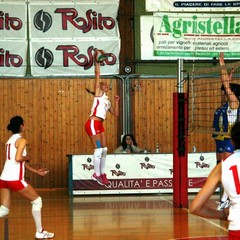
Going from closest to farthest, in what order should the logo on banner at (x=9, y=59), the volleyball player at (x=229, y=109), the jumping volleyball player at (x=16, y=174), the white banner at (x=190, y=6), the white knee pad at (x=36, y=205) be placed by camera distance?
the jumping volleyball player at (x=16, y=174)
the white knee pad at (x=36, y=205)
the volleyball player at (x=229, y=109)
the logo on banner at (x=9, y=59)
the white banner at (x=190, y=6)

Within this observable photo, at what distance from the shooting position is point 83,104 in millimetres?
20891

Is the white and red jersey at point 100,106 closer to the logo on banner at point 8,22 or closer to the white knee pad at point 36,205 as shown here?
the white knee pad at point 36,205

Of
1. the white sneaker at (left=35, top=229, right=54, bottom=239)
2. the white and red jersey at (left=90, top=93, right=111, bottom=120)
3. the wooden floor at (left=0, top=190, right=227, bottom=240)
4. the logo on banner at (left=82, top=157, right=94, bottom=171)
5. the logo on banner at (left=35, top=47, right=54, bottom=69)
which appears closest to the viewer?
the white sneaker at (left=35, top=229, right=54, bottom=239)

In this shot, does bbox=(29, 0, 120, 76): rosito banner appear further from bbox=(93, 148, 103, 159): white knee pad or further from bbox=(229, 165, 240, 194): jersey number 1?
bbox=(229, 165, 240, 194): jersey number 1

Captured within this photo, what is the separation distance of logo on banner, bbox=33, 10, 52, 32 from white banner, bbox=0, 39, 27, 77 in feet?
2.01

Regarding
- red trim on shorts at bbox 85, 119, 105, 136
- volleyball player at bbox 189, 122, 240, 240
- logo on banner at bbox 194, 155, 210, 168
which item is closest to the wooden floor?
logo on banner at bbox 194, 155, 210, 168

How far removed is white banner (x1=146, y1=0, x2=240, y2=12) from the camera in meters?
21.3

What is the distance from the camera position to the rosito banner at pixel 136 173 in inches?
738

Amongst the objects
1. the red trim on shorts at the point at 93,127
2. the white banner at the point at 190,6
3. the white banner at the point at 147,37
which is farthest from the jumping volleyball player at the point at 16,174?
the white banner at the point at 190,6

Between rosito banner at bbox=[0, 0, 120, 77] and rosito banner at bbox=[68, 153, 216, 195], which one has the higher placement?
rosito banner at bbox=[0, 0, 120, 77]

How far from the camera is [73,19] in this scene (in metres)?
21.0

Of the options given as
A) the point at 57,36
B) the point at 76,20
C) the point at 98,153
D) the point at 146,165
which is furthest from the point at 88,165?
the point at 76,20

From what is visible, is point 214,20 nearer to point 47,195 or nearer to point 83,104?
→ point 83,104

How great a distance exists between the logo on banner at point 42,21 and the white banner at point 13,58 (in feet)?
2.01
